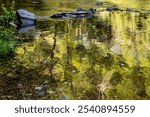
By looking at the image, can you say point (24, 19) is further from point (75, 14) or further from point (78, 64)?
point (78, 64)

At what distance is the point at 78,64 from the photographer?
1005cm

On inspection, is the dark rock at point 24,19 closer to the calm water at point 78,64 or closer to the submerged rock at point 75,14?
the calm water at point 78,64

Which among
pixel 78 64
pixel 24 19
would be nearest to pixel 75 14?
pixel 24 19

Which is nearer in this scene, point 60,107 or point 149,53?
point 60,107

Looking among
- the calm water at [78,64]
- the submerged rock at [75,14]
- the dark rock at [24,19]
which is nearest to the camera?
the calm water at [78,64]

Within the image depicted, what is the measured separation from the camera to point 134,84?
8812 millimetres

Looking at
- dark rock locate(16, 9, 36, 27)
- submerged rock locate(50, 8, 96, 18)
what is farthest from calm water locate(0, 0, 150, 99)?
submerged rock locate(50, 8, 96, 18)

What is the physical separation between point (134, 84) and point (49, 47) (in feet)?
11.8

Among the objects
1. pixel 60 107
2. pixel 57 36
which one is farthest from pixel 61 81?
pixel 57 36

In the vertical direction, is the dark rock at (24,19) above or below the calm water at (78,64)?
above

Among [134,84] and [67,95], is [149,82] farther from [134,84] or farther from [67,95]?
[67,95]

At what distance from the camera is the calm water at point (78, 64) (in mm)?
8141

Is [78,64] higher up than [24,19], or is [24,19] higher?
[24,19]

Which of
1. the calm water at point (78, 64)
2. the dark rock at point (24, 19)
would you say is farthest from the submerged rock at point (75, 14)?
the calm water at point (78, 64)
